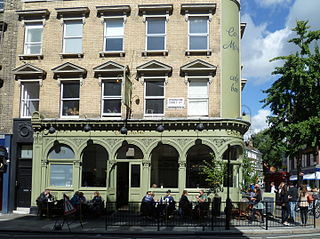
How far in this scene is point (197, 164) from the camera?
21.4 m

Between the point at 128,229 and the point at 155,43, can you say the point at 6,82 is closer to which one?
the point at 155,43

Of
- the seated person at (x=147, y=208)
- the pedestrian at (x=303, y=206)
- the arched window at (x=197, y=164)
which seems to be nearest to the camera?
the pedestrian at (x=303, y=206)

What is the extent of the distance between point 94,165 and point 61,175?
5.96 ft

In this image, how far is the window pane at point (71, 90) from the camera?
22.5 metres

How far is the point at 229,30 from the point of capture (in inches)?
868

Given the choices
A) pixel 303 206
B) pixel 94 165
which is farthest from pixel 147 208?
pixel 303 206

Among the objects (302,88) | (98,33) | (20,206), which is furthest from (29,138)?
(302,88)

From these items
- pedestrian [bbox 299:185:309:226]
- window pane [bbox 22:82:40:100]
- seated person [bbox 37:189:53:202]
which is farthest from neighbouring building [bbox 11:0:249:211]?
pedestrian [bbox 299:185:309:226]

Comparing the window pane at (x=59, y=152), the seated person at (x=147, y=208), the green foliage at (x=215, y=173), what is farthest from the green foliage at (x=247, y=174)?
the window pane at (x=59, y=152)

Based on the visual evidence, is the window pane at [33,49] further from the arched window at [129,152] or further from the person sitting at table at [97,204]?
the person sitting at table at [97,204]

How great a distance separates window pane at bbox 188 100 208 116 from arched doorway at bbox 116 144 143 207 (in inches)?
138

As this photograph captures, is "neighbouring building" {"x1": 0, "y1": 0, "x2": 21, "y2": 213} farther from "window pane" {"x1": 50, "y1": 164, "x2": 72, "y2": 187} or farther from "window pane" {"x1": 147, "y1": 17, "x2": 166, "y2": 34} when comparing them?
"window pane" {"x1": 147, "y1": 17, "x2": 166, "y2": 34}

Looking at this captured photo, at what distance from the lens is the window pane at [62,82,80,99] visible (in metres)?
22.5

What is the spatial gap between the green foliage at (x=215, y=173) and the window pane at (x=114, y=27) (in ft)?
28.3
